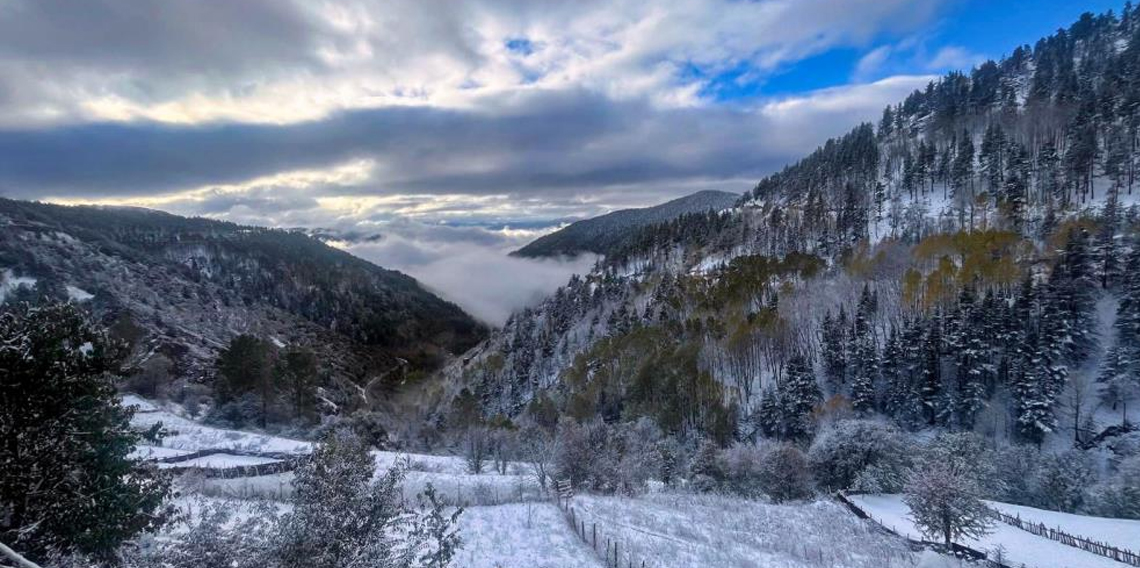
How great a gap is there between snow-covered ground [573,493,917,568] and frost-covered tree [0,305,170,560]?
13.0 m

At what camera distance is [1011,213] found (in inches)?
3204

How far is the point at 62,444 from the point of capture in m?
9.09

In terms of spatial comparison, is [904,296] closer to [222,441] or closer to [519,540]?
[519,540]

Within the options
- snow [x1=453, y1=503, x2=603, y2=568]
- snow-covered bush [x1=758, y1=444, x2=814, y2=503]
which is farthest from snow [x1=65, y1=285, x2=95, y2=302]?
snow-covered bush [x1=758, y1=444, x2=814, y2=503]

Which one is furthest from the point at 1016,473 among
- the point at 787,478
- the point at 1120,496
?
the point at 787,478

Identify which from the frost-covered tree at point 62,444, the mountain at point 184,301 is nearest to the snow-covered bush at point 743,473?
the frost-covered tree at point 62,444

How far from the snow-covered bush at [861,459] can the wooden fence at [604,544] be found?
83.2 ft

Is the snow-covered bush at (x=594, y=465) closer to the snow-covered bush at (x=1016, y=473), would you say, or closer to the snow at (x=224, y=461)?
the snow at (x=224, y=461)

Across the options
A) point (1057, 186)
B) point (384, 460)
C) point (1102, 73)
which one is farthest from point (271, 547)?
point (1102, 73)

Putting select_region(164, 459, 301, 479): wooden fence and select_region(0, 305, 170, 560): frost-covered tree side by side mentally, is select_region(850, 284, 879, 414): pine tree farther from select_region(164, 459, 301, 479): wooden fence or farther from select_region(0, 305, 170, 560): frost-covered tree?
select_region(0, 305, 170, 560): frost-covered tree

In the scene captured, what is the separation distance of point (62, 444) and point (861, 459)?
43.1m

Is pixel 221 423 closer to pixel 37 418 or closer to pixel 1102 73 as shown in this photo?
pixel 37 418

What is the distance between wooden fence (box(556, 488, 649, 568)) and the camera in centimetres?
1697

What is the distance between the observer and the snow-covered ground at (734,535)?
61.5ft
